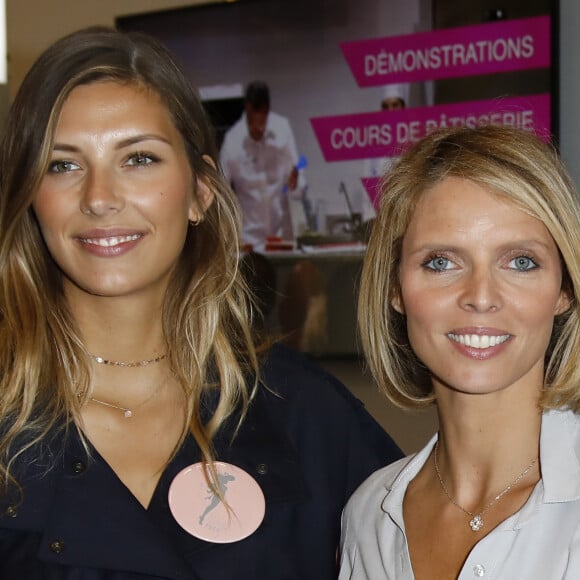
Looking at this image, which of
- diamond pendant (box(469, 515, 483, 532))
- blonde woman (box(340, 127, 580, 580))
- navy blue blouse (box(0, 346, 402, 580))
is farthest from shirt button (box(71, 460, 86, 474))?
diamond pendant (box(469, 515, 483, 532))

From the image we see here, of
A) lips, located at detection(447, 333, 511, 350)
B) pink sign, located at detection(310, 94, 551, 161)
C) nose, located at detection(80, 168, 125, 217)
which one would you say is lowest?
lips, located at detection(447, 333, 511, 350)

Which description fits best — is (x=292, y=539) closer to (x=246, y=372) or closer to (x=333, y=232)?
(x=246, y=372)

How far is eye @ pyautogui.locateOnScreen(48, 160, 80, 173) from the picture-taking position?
1836 mm

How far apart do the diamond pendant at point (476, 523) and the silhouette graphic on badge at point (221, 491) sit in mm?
473

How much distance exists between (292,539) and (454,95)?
6.21ft

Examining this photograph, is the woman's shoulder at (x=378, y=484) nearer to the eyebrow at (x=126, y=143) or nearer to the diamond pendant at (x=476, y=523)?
the diamond pendant at (x=476, y=523)

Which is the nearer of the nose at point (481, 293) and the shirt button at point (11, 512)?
the nose at point (481, 293)

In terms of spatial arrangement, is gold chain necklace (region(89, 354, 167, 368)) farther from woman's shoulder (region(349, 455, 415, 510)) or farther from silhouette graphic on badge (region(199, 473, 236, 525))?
woman's shoulder (region(349, 455, 415, 510))

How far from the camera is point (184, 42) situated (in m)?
3.82

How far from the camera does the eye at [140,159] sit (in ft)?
6.10

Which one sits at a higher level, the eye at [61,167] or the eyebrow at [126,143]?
the eyebrow at [126,143]

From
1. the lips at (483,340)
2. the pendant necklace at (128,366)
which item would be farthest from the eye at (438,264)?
the pendant necklace at (128,366)

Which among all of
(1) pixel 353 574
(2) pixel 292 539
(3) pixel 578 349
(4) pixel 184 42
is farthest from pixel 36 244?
(4) pixel 184 42

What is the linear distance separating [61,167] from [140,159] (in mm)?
148
